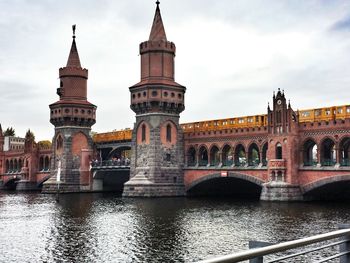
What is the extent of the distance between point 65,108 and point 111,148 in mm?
12276

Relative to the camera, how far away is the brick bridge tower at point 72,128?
84.1 metres

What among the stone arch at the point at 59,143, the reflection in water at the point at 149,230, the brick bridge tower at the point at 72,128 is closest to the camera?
the reflection in water at the point at 149,230

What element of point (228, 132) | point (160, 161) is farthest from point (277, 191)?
point (160, 161)

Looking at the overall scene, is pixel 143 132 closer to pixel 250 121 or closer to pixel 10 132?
pixel 250 121

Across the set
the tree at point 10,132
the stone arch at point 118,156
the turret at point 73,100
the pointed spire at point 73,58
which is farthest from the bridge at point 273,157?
the tree at point 10,132

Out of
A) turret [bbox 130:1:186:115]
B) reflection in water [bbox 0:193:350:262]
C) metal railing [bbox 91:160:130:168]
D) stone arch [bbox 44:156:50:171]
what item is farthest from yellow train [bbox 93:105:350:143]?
stone arch [bbox 44:156:50:171]

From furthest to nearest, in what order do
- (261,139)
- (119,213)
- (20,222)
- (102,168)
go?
(102,168), (261,139), (119,213), (20,222)

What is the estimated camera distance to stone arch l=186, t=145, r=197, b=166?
2811 inches

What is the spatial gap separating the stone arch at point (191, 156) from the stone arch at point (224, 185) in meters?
3.65

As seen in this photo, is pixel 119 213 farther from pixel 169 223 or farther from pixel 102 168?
pixel 102 168

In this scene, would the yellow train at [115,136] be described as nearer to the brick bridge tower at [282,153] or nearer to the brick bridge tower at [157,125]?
the brick bridge tower at [157,125]

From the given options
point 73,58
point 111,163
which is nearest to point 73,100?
point 73,58

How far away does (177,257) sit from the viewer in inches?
923

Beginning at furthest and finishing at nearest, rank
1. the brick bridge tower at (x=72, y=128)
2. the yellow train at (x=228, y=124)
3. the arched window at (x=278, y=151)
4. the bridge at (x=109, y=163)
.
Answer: the bridge at (x=109, y=163)
the brick bridge tower at (x=72, y=128)
the yellow train at (x=228, y=124)
the arched window at (x=278, y=151)
